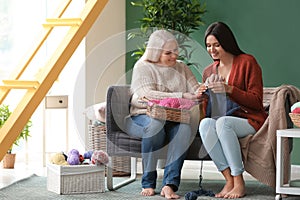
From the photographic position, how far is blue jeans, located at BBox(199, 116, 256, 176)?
4059 mm

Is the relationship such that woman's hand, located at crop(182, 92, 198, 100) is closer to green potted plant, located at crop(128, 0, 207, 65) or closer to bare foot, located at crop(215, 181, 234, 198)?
bare foot, located at crop(215, 181, 234, 198)

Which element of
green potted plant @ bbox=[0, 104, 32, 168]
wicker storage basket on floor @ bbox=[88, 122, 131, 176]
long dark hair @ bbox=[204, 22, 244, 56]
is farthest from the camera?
green potted plant @ bbox=[0, 104, 32, 168]

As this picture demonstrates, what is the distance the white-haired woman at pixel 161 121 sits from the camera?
13.5 ft

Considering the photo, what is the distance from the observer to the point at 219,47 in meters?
4.25

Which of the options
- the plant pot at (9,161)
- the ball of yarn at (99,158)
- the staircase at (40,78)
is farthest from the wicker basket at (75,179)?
the plant pot at (9,161)

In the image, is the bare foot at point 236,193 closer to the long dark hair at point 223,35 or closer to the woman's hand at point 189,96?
the woman's hand at point 189,96

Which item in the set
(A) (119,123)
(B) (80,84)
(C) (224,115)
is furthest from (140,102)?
(B) (80,84)

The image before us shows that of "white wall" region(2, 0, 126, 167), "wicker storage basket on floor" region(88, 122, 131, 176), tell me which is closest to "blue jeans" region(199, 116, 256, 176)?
"wicker storage basket on floor" region(88, 122, 131, 176)

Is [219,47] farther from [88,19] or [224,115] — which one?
[88,19]

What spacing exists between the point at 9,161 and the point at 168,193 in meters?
1.90

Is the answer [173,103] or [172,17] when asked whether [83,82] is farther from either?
[173,103]

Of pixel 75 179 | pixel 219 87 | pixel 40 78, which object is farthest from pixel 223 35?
pixel 75 179

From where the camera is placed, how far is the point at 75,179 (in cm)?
420

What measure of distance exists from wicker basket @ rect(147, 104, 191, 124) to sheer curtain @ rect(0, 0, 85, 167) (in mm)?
1657
